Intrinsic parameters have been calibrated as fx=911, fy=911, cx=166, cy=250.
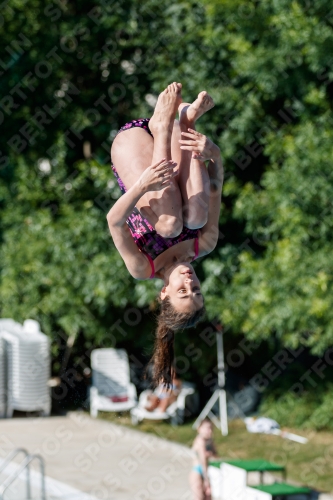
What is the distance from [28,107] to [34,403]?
231 inches

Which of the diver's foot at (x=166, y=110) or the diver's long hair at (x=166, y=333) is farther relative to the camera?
the diver's foot at (x=166, y=110)

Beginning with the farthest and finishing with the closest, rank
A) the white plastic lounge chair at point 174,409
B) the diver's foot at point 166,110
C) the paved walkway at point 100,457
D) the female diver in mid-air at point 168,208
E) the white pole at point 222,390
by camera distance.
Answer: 1. the white plastic lounge chair at point 174,409
2. the white pole at point 222,390
3. the paved walkway at point 100,457
4. the diver's foot at point 166,110
5. the female diver in mid-air at point 168,208

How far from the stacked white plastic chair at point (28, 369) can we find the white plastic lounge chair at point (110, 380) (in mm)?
968

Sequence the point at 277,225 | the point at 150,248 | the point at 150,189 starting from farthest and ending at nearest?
the point at 277,225 → the point at 150,248 → the point at 150,189

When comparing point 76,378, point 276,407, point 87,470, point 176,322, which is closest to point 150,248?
point 176,322

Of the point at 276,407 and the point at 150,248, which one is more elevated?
the point at 150,248

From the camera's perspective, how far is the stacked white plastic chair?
54.7 ft

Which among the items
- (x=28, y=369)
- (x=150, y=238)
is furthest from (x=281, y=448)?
(x=150, y=238)

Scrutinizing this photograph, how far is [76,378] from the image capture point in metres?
16.3

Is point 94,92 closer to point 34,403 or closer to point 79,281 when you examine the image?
point 79,281

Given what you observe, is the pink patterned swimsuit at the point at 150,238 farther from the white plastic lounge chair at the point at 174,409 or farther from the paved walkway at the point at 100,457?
the white plastic lounge chair at the point at 174,409

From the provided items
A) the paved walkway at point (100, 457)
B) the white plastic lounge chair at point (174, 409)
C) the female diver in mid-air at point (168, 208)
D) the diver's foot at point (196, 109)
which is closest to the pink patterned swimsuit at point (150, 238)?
the female diver in mid-air at point (168, 208)

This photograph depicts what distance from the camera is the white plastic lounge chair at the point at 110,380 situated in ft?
53.2

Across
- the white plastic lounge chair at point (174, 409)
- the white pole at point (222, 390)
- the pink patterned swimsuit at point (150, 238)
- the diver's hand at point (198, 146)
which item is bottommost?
the white plastic lounge chair at point (174, 409)
